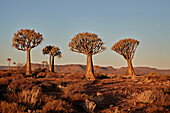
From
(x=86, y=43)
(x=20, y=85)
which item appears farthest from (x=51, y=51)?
(x=20, y=85)

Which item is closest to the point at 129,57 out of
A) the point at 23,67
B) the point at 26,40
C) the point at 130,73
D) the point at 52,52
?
the point at 130,73

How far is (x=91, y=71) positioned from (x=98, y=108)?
41.9ft

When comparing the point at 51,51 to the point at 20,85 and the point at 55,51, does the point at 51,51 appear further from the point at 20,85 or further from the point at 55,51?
the point at 20,85

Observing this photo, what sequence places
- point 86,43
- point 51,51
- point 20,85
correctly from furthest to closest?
point 51,51
point 86,43
point 20,85

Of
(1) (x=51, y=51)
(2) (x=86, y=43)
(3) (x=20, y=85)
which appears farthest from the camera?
(1) (x=51, y=51)

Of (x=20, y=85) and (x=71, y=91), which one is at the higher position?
(x=20, y=85)

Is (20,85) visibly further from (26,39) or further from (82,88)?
(26,39)

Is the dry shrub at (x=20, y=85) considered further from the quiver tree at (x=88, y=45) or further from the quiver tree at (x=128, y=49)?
the quiver tree at (x=128, y=49)

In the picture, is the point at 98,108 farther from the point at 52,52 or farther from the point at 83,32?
the point at 52,52

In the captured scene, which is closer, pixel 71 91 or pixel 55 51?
pixel 71 91

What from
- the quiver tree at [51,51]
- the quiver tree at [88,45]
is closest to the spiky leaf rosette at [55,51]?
the quiver tree at [51,51]

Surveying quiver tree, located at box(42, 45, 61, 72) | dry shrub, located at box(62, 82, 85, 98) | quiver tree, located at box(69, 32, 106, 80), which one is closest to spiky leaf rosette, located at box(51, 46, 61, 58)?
quiver tree, located at box(42, 45, 61, 72)

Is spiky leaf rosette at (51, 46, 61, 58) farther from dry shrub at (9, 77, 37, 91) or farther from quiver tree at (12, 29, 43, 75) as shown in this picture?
dry shrub at (9, 77, 37, 91)

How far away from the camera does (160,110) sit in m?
5.03
